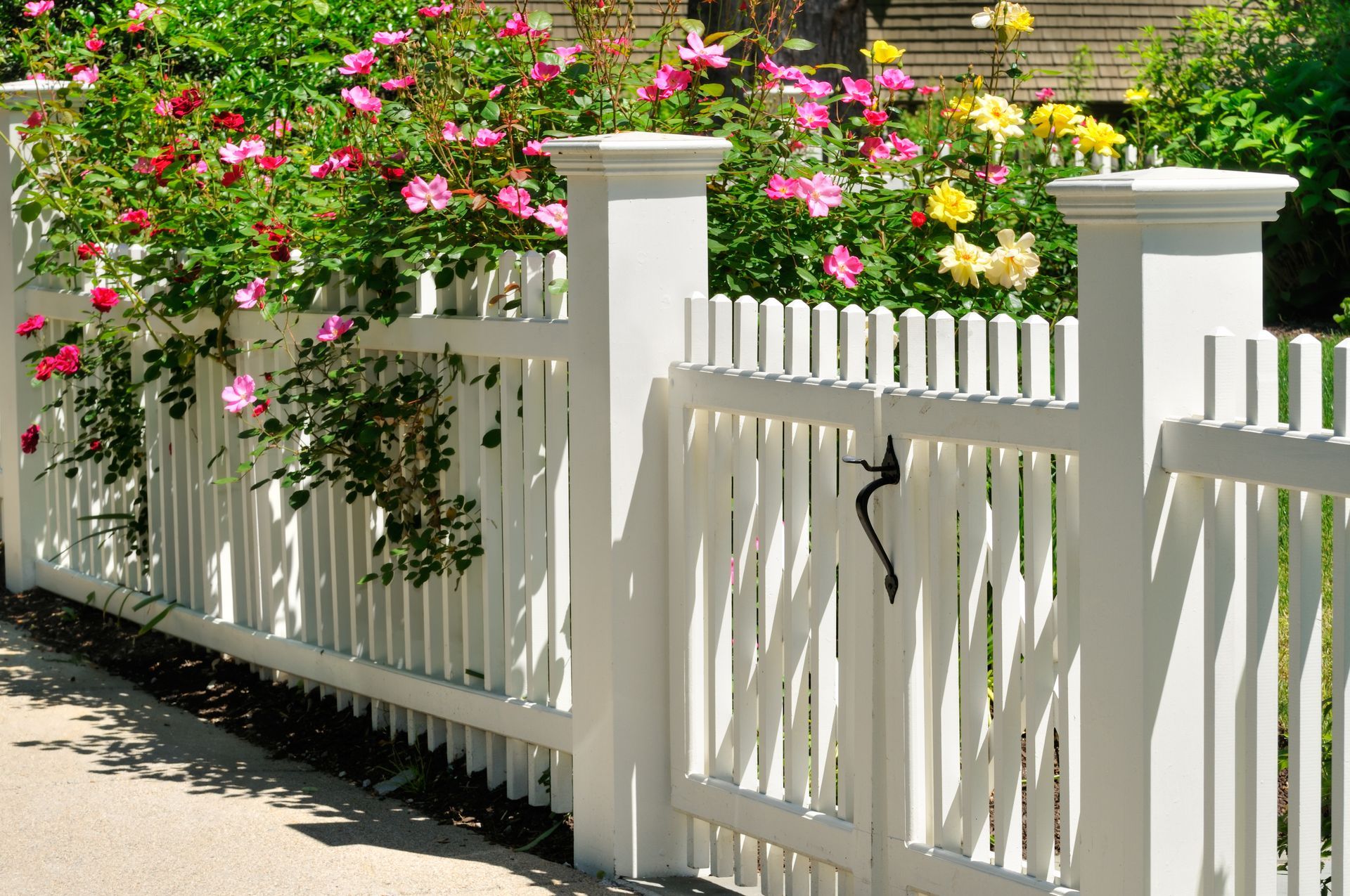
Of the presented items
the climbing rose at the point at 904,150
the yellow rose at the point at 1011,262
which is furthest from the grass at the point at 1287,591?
the climbing rose at the point at 904,150

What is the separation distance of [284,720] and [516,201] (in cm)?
184

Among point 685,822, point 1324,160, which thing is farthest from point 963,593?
point 1324,160

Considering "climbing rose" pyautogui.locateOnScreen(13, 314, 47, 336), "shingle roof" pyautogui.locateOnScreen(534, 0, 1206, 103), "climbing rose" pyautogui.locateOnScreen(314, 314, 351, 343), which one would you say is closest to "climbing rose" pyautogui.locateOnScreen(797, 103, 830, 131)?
"climbing rose" pyautogui.locateOnScreen(314, 314, 351, 343)

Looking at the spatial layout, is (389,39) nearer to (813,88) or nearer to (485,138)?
(485,138)

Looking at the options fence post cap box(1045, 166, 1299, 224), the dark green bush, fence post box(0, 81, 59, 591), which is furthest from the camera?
the dark green bush

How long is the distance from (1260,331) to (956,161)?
209 cm

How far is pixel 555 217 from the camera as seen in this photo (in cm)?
414

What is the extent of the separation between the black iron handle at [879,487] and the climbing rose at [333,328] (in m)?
Answer: 1.73

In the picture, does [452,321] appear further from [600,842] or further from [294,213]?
[600,842]

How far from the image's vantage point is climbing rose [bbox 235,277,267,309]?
4582mm

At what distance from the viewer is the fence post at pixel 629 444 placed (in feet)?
12.3

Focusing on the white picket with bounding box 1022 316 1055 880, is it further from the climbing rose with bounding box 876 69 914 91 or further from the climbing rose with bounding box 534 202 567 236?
the climbing rose with bounding box 876 69 914 91

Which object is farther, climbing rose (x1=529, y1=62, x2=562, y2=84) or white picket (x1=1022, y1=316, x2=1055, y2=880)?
climbing rose (x1=529, y1=62, x2=562, y2=84)

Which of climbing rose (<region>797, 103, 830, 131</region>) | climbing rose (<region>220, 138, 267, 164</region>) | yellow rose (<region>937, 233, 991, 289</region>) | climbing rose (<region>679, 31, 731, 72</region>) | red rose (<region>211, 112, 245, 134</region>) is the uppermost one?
climbing rose (<region>679, 31, 731, 72</region>)
